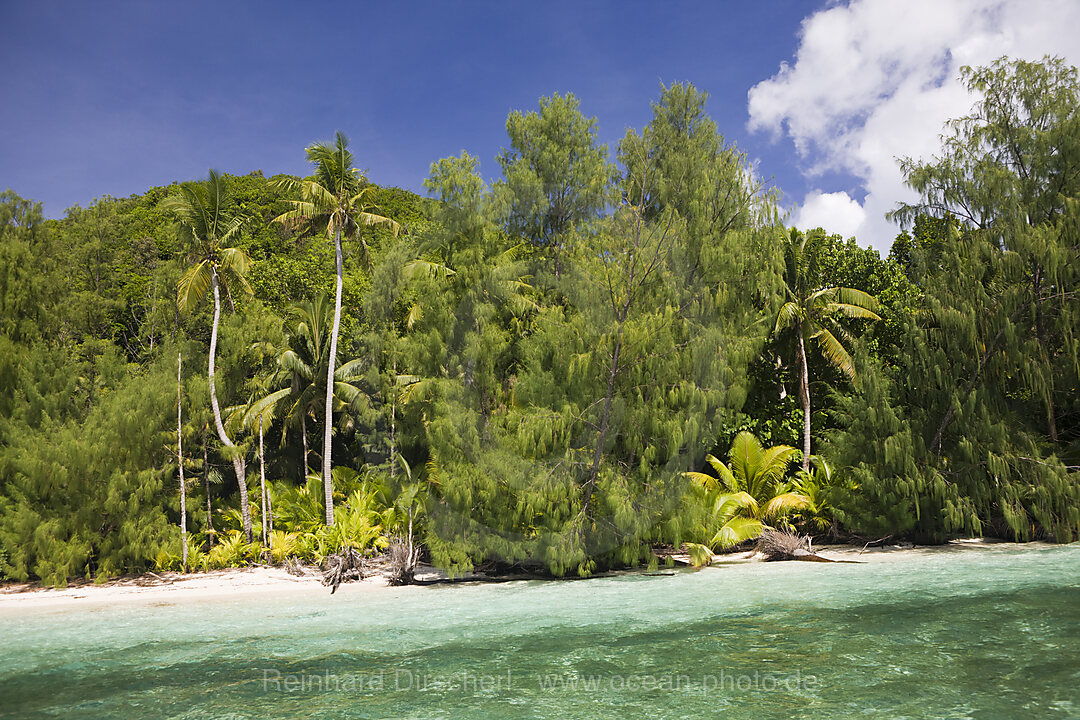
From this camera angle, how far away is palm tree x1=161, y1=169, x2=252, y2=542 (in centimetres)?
2048

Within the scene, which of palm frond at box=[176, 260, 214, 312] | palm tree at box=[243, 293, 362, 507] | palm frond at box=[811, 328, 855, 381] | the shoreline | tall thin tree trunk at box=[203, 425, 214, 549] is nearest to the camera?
the shoreline

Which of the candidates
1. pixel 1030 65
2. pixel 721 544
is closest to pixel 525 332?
pixel 721 544

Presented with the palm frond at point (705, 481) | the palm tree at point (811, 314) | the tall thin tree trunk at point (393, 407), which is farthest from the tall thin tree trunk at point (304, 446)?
the palm tree at point (811, 314)

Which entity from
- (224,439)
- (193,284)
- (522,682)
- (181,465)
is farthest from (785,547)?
(193,284)

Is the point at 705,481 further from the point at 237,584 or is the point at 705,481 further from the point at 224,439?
the point at 224,439

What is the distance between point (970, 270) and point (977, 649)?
13366mm

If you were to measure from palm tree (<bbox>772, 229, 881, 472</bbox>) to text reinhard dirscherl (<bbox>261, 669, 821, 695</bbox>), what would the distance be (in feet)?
52.9

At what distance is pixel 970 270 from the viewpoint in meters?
18.9

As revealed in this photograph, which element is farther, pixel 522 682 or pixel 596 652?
pixel 596 652

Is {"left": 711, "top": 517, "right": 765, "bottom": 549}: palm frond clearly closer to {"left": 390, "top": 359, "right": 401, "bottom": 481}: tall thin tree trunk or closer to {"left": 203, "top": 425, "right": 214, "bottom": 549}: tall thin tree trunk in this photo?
{"left": 390, "top": 359, "right": 401, "bottom": 481}: tall thin tree trunk

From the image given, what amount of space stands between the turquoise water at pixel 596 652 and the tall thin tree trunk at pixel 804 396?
7901 millimetres

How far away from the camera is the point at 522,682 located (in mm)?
8312

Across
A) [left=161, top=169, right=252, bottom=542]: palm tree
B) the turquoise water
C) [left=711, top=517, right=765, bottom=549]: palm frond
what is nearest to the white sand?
the turquoise water

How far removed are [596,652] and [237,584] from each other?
11.7 metres
